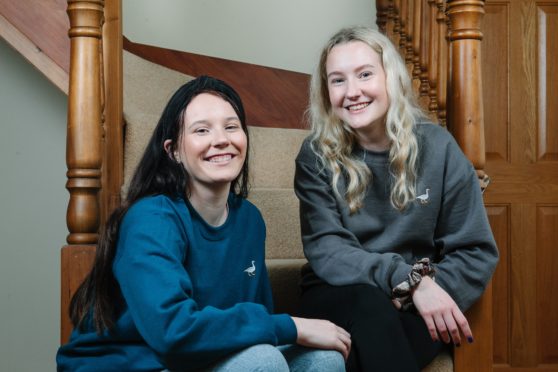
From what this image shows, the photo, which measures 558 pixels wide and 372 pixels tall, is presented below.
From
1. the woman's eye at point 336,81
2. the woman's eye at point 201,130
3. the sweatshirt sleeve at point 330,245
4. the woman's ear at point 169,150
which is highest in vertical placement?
the woman's eye at point 336,81

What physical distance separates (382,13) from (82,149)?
6.85 ft

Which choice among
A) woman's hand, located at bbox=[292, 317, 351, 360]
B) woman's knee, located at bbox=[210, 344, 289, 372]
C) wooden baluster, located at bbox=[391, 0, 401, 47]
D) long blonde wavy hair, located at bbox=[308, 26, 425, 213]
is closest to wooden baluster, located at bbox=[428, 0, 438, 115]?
wooden baluster, located at bbox=[391, 0, 401, 47]

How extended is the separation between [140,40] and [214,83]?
1943mm

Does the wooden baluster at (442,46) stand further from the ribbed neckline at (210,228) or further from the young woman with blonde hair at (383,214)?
the ribbed neckline at (210,228)

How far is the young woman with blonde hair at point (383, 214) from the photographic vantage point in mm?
1512

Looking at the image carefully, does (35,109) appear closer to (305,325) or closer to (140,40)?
(140,40)

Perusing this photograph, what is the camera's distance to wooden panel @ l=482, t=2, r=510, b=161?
3.42 metres

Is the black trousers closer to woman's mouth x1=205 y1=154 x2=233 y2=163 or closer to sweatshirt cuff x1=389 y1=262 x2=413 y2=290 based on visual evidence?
sweatshirt cuff x1=389 y1=262 x2=413 y2=290

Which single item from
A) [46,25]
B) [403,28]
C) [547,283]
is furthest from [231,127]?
[547,283]

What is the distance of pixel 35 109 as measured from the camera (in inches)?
96.3

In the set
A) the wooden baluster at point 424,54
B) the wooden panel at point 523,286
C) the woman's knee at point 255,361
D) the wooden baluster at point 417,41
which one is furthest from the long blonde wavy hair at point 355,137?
the wooden panel at point 523,286

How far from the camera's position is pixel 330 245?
1.60 m

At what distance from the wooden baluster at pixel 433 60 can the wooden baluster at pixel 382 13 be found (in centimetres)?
84

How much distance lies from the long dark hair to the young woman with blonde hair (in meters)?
0.24
